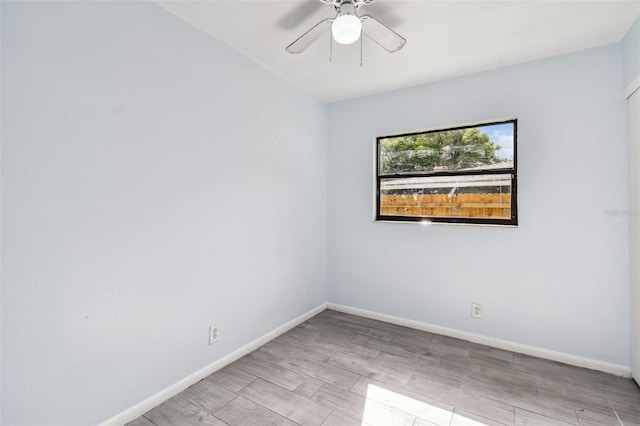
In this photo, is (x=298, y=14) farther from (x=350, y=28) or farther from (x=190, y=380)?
(x=190, y=380)

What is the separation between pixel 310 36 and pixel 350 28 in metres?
0.42

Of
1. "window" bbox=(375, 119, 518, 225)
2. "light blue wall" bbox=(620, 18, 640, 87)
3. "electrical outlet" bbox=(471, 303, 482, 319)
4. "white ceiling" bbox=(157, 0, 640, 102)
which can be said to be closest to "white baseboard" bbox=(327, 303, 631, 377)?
"electrical outlet" bbox=(471, 303, 482, 319)

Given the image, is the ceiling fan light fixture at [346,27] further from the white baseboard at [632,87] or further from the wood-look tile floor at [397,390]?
the wood-look tile floor at [397,390]

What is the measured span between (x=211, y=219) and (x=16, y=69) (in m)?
1.25

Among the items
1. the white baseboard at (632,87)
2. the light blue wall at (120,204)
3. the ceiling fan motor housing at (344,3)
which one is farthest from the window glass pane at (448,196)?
the ceiling fan motor housing at (344,3)

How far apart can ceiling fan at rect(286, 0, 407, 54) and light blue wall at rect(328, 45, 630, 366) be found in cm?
135

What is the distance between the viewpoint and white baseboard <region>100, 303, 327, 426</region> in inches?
66.1

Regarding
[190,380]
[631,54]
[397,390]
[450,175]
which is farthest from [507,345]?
[190,380]

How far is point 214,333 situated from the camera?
221 centimetres

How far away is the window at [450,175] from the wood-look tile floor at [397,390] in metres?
1.24

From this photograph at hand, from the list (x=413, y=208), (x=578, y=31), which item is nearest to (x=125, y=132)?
(x=413, y=208)

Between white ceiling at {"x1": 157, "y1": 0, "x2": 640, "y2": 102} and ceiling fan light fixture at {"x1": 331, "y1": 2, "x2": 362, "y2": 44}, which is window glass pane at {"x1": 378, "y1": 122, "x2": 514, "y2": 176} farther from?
ceiling fan light fixture at {"x1": 331, "y1": 2, "x2": 362, "y2": 44}

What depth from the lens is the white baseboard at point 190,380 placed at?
5.50ft

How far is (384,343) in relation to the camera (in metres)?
2.71
